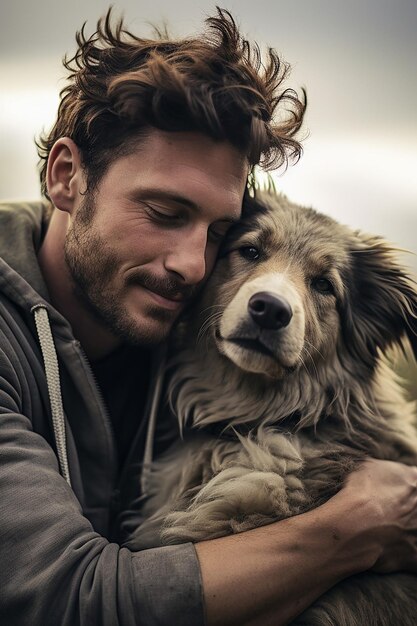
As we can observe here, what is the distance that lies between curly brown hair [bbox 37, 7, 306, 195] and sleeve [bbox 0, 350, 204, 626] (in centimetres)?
123

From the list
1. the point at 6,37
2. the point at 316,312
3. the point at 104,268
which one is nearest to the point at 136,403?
the point at 104,268

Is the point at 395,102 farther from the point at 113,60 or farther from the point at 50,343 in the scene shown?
the point at 50,343

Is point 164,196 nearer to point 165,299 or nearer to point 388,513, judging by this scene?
point 165,299

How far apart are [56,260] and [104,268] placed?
1.04 feet

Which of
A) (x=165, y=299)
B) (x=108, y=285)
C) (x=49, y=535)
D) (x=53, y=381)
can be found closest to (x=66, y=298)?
(x=108, y=285)

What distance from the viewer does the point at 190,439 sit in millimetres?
2621

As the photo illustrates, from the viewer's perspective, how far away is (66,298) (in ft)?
8.53

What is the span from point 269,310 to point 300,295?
0.92 ft

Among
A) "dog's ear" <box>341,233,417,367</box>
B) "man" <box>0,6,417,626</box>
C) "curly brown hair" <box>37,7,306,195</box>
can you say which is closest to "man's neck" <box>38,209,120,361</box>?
"man" <box>0,6,417,626</box>

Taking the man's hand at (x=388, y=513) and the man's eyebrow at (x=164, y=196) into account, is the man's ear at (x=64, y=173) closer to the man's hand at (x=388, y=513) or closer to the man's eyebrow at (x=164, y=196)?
the man's eyebrow at (x=164, y=196)

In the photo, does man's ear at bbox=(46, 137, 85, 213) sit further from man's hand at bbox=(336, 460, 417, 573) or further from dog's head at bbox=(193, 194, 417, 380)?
man's hand at bbox=(336, 460, 417, 573)

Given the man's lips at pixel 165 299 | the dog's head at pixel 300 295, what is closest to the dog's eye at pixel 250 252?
the dog's head at pixel 300 295

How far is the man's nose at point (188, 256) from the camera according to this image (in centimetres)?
229

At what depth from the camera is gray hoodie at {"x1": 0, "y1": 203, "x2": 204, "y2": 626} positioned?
1.61 meters
